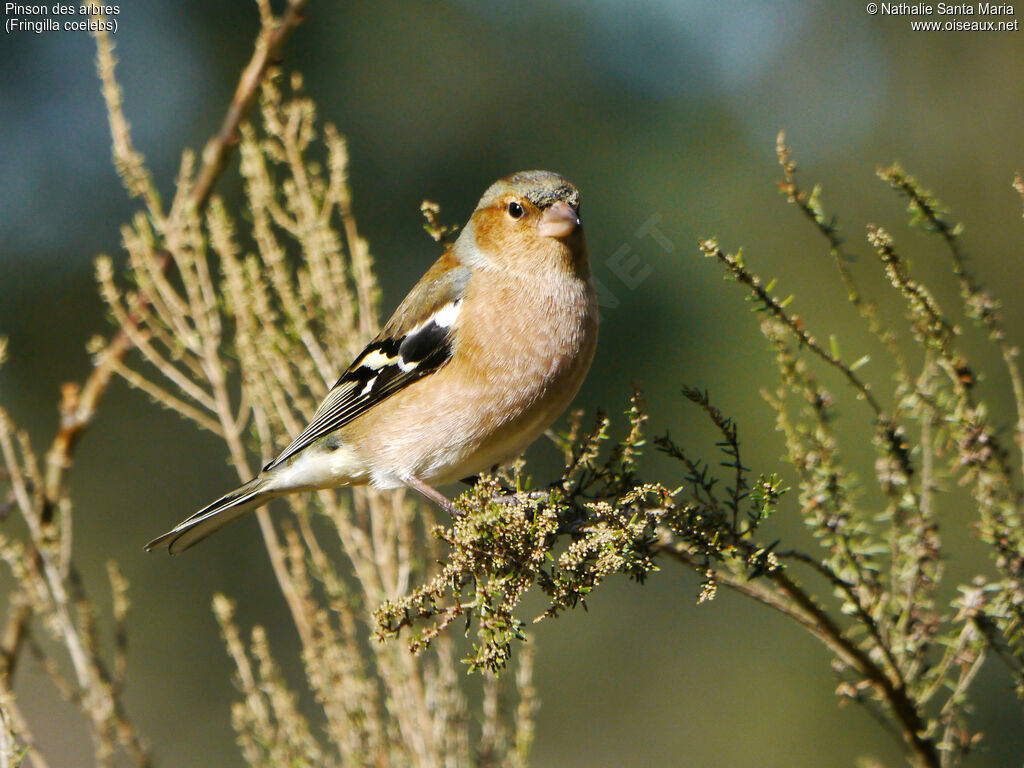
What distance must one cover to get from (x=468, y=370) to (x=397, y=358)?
0.34m

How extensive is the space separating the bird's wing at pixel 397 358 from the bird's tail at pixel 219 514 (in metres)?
0.10

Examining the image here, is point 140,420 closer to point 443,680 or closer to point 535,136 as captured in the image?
point 535,136

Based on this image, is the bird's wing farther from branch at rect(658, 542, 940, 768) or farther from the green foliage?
branch at rect(658, 542, 940, 768)

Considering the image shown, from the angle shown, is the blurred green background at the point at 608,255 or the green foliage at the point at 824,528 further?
the blurred green background at the point at 608,255

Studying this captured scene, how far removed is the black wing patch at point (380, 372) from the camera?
2.43m

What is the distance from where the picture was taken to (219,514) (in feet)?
8.13

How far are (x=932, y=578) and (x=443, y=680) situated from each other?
3.75 ft

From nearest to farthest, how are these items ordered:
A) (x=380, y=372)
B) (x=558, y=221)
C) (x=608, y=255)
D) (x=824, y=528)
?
(x=824, y=528)
(x=558, y=221)
(x=380, y=372)
(x=608, y=255)

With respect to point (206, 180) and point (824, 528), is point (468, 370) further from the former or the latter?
point (824, 528)

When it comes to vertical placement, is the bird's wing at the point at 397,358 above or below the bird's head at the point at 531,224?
below

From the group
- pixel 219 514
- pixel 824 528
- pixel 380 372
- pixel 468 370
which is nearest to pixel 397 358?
pixel 380 372

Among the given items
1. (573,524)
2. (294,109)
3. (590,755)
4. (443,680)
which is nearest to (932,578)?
(573,524)

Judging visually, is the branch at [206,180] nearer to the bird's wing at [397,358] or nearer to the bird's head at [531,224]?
the bird's wing at [397,358]

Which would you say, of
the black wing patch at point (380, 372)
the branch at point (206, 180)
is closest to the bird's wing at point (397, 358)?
the black wing patch at point (380, 372)
